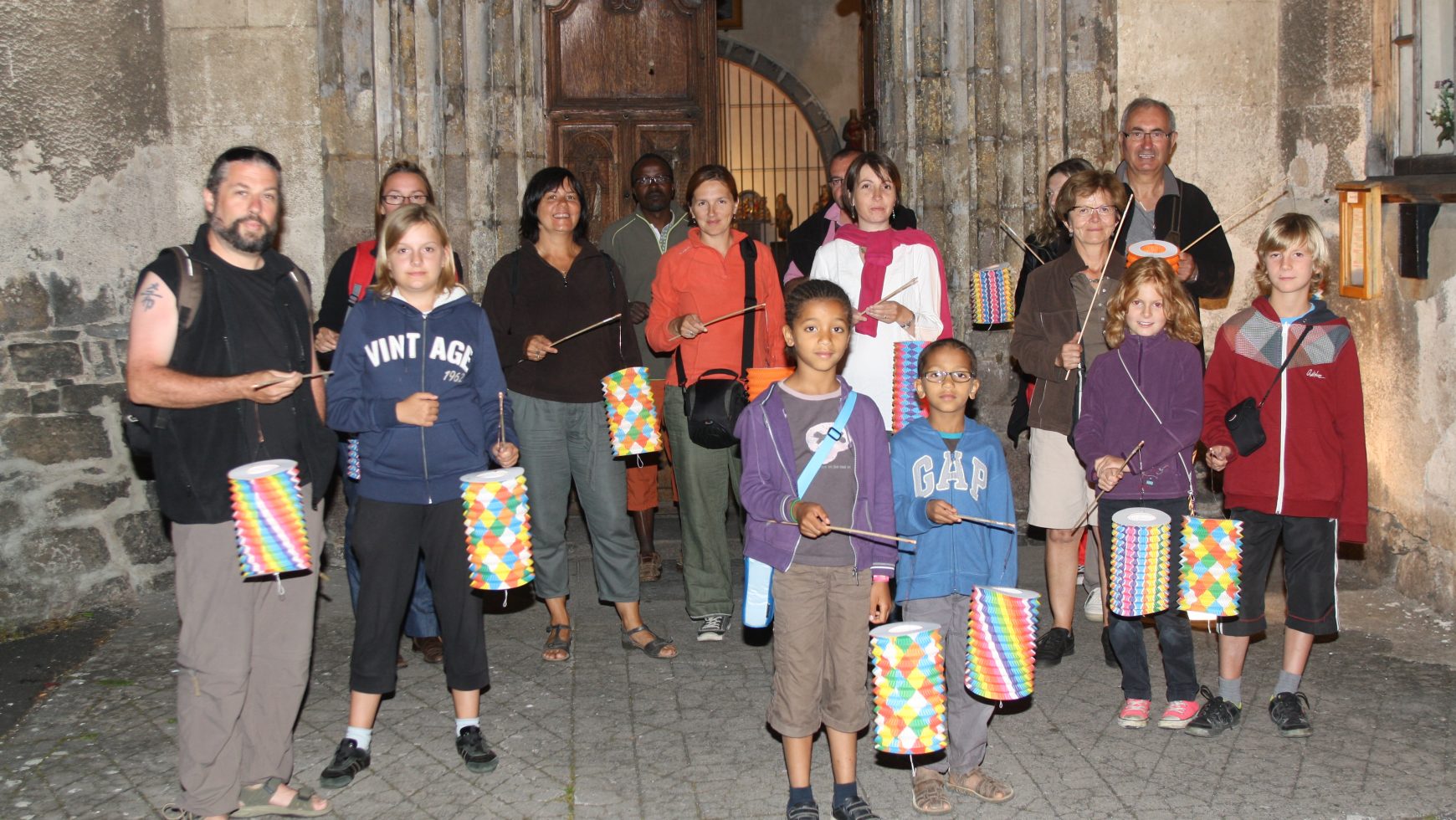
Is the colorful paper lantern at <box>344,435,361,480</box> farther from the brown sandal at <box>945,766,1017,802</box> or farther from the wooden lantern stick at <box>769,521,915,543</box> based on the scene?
the brown sandal at <box>945,766,1017,802</box>

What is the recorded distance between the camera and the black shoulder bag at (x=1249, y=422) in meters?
4.95

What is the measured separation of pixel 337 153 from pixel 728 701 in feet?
12.8

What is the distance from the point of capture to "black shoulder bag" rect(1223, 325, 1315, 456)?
4.95 m

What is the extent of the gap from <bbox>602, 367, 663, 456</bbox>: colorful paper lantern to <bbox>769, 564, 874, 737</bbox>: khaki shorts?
4.86ft

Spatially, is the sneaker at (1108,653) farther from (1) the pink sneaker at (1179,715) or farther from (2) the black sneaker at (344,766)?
(2) the black sneaker at (344,766)

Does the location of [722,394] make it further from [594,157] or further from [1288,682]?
[594,157]

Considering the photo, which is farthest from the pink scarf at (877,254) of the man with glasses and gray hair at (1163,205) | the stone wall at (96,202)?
the stone wall at (96,202)

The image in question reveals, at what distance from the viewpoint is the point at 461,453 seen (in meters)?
4.61

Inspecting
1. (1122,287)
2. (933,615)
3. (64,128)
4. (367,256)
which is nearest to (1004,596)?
(933,615)

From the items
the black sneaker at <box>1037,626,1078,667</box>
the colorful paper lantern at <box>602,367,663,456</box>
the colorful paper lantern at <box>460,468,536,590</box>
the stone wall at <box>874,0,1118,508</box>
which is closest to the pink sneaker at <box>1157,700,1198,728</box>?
the black sneaker at <box>1037,626,1078,667</box>

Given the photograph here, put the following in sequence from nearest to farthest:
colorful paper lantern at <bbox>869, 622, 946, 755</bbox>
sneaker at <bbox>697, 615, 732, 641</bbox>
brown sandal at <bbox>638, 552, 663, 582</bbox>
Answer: colorful paper lantern at <bbox>869, 622, 946, 755</bbox>
sneaker at <bbox>697, 615, 732, 641</bbox>
brown sandal at <bbox>638, 552, 663, 582</bbox>

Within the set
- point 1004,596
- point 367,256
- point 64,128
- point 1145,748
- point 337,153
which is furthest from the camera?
point 337,153

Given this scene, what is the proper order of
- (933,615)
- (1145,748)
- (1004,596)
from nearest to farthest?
(1004,596) → (933,615) → (1145,748)

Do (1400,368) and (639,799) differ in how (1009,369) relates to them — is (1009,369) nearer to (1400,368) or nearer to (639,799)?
(1400,368)
